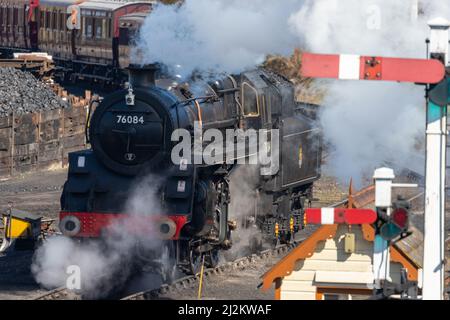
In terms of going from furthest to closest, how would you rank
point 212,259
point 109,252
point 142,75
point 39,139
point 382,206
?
point 39,139 → point 212,259 → point 142,75 → point 109,252 → point 382,206

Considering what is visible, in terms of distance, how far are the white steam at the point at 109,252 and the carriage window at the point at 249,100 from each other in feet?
9.85

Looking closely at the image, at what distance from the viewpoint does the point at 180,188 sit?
55.9 feet

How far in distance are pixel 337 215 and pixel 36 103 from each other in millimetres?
25130

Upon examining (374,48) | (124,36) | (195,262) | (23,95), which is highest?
(124,36)

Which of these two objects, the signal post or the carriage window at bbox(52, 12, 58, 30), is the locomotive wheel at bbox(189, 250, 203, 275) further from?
the carriage window at bbox(52, 12, 58, 30)

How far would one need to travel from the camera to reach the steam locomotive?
145ft

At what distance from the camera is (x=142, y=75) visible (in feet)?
58.2

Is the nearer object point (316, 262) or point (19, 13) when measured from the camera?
point (316, 262)

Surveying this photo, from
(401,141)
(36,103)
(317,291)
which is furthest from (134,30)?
(317,291)

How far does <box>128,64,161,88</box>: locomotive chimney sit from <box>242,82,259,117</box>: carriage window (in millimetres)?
2346

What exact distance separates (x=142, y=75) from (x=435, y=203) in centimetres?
744

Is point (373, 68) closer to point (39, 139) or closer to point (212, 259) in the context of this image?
point (212, 259)

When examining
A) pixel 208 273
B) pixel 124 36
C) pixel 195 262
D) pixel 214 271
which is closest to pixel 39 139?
pixel 124 36
